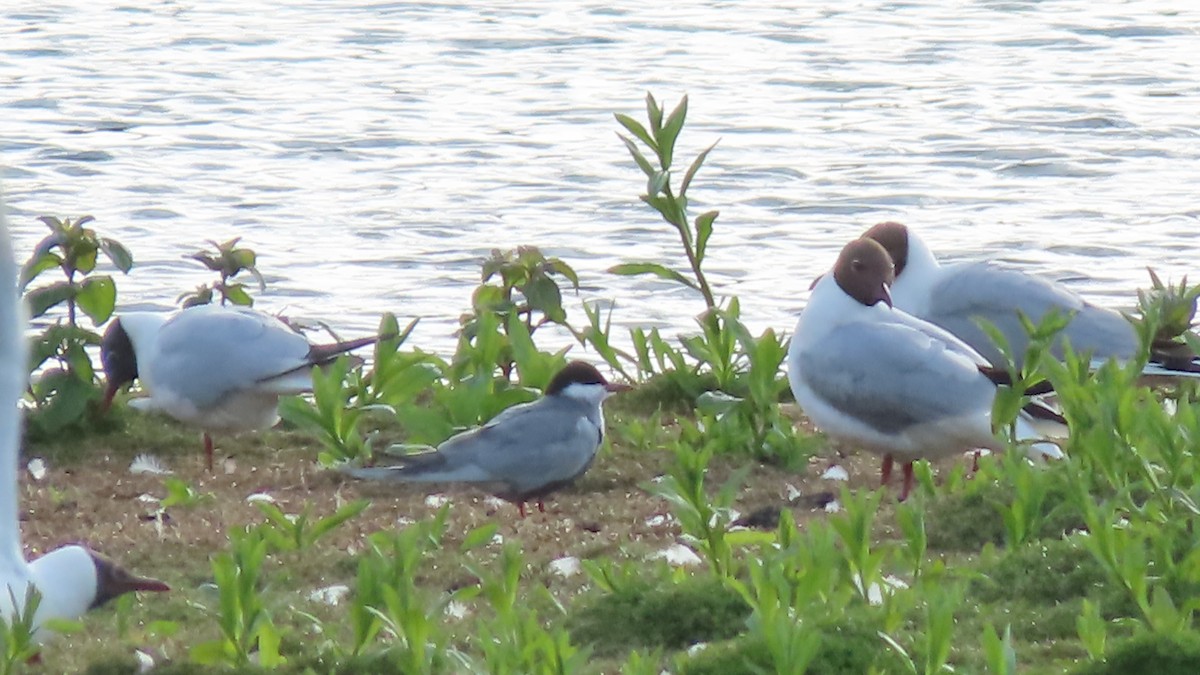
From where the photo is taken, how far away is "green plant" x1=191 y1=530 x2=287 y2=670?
395cm

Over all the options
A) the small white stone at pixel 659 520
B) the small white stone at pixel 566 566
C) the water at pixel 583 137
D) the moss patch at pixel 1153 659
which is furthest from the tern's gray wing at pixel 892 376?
the water at pixel 583 137

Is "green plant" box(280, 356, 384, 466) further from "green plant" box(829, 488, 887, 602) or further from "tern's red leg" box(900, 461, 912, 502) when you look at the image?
"green plant" box(829, 488, 887, 602)

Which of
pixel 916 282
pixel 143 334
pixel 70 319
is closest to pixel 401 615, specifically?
pixel 70 319

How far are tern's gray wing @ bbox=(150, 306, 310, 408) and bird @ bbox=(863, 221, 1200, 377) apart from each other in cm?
217

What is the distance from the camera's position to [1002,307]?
6.97 m

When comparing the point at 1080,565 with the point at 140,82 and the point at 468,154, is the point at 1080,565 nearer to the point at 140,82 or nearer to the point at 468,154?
the point at 468,154

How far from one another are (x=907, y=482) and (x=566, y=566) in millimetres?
1362

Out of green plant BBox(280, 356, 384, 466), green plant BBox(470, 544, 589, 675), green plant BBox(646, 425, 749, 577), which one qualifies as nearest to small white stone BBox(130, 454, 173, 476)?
green plant BBox(280, 356, 384, 466)

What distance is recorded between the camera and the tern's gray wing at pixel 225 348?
20.9 ft

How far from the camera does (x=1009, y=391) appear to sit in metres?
5.26

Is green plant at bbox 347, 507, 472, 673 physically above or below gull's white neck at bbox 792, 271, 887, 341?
above

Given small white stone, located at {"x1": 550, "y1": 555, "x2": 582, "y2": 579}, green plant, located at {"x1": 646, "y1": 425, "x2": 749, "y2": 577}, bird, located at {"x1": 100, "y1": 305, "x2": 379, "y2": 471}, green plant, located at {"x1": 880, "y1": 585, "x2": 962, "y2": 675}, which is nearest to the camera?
green plant, located at {"x1": 880, "y1": 585, "x2": 962, "y2": 675}

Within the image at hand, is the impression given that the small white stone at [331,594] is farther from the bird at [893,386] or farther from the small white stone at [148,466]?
the bird at [893,386]

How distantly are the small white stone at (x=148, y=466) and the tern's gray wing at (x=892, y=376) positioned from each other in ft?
6.29
